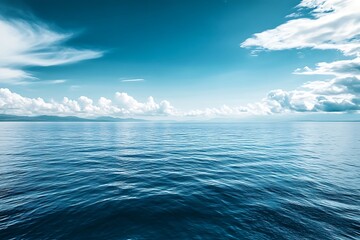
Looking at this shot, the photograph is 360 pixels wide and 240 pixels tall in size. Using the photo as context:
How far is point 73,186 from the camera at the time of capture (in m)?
17.2

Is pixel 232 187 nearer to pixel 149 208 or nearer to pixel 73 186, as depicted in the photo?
pixel 149 208

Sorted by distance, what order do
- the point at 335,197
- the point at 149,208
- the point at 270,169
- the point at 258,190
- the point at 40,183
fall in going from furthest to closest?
the point at 270,169 → the point at 40,183 → the point at 258,190 → the point at 335,197 → the point at 149,208

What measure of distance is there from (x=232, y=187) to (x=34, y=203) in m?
16.9

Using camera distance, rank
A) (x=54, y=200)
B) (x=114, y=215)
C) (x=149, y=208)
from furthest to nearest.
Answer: (x=54, y=200), (x=149, y=208), (x=114, y=215)

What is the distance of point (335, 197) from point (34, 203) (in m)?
25.0

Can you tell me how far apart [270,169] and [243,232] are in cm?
1680

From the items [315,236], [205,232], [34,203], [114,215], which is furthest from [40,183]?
[315,236]

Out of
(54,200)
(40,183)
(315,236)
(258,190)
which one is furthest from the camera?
(40,183)

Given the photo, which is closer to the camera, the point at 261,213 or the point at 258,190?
the point at 261,213

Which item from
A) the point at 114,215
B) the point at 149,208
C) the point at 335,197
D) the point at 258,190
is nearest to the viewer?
the point at 114,215

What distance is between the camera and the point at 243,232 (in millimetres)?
10094

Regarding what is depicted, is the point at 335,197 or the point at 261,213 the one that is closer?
the point at 261,213

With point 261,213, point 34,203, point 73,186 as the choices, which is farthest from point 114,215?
point 261,213

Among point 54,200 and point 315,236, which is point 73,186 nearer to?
point 54,200
